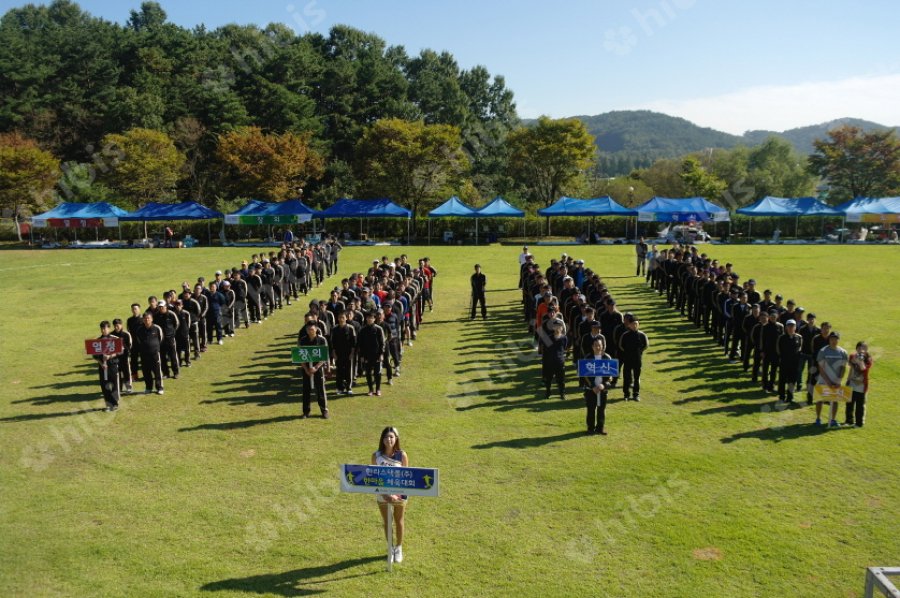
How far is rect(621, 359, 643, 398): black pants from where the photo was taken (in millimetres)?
11398

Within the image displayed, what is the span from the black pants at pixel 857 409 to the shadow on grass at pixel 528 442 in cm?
423

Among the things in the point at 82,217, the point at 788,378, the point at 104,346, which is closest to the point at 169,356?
the point at 104,346

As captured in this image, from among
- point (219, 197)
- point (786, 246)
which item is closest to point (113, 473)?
point (786, 246)

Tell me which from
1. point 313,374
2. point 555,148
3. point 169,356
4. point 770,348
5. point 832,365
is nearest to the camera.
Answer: point 832,365

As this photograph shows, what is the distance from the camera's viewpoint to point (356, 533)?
7129mm

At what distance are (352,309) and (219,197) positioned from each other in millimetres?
52170

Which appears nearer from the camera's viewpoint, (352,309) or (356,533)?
(356,533)

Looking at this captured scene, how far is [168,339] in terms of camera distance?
12.9 meters

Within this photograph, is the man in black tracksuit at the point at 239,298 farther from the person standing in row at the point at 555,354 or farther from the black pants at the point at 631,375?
the black pants at the point at 631,375

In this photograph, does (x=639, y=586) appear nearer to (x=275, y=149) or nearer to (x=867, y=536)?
(x=867, y=536)

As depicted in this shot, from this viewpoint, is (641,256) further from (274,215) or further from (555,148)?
(274,215)

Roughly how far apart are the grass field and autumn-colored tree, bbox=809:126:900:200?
54.1 metres

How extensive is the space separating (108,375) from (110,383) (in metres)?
0.14

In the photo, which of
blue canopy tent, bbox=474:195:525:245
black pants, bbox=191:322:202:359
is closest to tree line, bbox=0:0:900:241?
blue canopy tent, bbox=474:195:525:245
